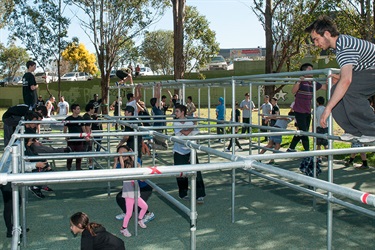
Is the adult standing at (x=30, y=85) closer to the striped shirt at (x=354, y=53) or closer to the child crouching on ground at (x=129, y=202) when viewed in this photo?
the child crouching on ground at (x=129, y=202)

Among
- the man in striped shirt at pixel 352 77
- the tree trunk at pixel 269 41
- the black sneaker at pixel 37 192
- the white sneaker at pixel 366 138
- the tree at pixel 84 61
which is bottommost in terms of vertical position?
the black sneaker at pixel 37 192

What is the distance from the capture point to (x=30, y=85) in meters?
9.16

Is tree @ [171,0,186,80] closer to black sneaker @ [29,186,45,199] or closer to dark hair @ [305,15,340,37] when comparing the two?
black sneaker @ [29,186,45,199]

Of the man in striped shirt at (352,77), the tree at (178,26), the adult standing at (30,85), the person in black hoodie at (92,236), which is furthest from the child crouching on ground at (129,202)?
the tree at (178,26)

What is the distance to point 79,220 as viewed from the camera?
395 cm

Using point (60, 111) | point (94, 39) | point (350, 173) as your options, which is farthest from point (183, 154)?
point (94, 39)

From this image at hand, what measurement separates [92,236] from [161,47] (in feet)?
184

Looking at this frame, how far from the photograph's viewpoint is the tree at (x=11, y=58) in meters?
58.2

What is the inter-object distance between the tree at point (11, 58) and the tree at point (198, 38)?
88.2ft

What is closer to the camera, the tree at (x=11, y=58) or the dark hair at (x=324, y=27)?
the dark hair at (x=324, y=27)

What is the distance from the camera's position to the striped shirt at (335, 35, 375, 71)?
3732 mm

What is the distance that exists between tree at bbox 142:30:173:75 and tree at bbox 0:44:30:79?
15.4m

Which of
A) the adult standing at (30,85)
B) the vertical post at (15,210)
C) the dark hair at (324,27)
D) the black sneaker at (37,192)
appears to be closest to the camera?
the vertical post at (15,210)

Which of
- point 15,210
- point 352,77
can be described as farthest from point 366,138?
point 15,210
